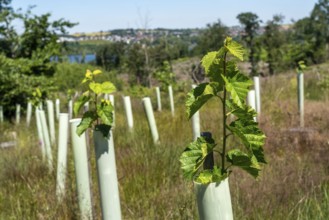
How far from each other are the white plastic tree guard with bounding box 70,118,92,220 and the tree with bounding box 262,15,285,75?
1116 inches

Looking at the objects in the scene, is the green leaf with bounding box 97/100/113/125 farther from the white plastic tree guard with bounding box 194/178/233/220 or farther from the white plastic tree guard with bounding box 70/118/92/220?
the white plastic tree guard with bounding box 194/178/233/220

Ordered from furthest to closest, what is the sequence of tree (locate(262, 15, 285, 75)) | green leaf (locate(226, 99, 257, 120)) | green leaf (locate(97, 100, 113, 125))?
tree (locate(262, 15, 285, 75)) < green leaf (locate(97, 100, 113, 125)) < green leaf (locate(226, 99, 257, 120))

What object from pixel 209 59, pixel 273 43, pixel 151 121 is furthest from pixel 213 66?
pixel 273 43

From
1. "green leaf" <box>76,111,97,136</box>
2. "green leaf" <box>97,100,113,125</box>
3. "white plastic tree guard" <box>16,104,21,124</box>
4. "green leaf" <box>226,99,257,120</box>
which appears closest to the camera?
"green leaf" <box>226,99,257,120</box>

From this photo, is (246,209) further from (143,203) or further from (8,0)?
(8,0)

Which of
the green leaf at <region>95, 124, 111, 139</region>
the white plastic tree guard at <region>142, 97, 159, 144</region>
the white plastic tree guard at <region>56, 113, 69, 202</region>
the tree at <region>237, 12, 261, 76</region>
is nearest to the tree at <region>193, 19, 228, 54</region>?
the tree at <region>237, 12, 261, 76</region>

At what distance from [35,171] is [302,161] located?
2583mm

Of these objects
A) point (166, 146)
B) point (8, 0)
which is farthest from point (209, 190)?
point (8, 0)

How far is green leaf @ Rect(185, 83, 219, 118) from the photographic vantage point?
1.26m

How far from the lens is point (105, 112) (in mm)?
2391

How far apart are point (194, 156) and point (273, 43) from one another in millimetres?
33667

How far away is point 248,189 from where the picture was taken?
318cm

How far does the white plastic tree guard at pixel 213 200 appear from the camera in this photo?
1195 mm

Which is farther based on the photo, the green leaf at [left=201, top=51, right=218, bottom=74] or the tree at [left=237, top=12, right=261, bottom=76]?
the tree at [left=237, top=12, right=261, bottom=76]
